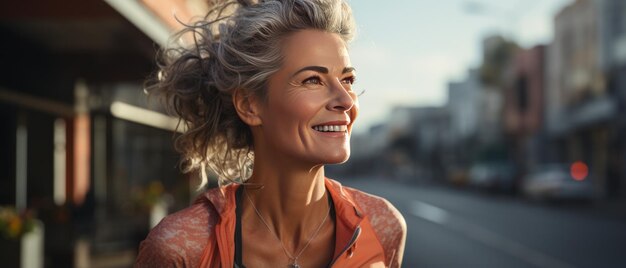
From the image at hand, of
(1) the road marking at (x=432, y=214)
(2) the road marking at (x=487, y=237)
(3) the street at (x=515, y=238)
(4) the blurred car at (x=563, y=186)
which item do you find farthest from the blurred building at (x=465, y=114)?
(3) the street at (x=515, y=238)

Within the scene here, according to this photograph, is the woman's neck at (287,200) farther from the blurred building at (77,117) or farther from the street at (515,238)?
the street at (515,238)

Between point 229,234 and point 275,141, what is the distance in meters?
0.33

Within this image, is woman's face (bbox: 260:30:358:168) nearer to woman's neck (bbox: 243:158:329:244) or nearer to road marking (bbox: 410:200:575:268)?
woman's neck (bbox: 243:158:329:244)

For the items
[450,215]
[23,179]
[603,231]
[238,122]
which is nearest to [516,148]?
[450,215]

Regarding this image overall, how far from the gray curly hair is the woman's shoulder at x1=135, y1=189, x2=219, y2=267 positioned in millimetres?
352

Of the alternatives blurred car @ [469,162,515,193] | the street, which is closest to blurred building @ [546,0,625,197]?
blurred car @ [469,162,515,193]

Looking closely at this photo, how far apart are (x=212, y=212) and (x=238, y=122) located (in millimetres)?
394

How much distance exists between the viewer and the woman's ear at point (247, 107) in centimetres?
268

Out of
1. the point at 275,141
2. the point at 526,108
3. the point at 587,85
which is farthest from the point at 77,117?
the point at 526,108

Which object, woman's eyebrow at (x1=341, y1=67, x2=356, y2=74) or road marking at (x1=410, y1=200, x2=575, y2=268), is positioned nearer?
woman's eyebrow at (x1=341, y1=67, x2=356, y2=74)

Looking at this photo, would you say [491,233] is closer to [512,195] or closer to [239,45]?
[239,45]

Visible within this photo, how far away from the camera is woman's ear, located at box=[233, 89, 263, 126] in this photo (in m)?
2.68

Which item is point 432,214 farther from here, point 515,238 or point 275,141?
point 275,141

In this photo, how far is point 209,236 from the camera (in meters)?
2.47
